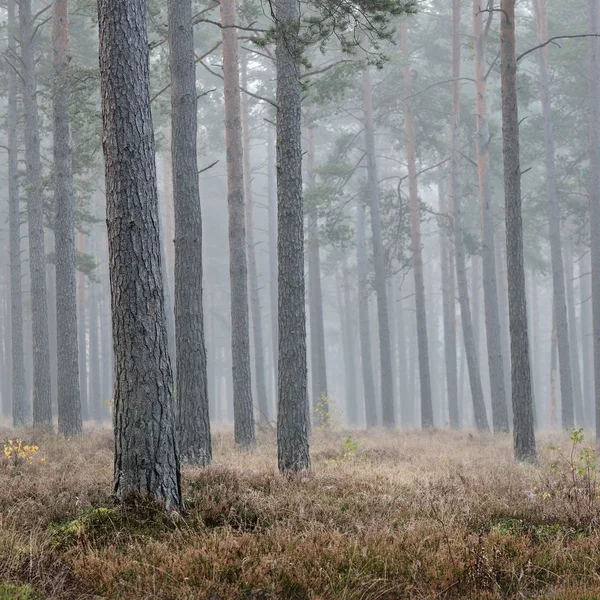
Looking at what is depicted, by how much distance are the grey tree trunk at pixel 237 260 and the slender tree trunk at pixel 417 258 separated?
10.8m

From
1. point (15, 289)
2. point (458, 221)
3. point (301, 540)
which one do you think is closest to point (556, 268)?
point (458, 221)

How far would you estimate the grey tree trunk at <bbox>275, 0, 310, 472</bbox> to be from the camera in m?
9.85

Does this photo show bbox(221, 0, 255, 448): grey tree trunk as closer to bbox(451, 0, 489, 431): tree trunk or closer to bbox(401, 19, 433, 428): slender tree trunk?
bbox(451, 0, 489, 431): tree trunk

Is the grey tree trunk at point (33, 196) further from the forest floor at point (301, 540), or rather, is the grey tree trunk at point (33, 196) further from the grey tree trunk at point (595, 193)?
the grey tree trunk at point (595, 193)

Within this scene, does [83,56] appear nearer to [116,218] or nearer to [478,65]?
[478,65]

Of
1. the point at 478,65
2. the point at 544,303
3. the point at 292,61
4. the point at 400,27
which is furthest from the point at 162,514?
the point at 544,303

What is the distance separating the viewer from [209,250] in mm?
Answer: 51594

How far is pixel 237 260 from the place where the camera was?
15711 mm

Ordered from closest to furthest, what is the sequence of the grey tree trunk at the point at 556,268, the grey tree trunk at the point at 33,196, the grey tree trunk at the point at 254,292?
the grey tree trunk at the point at 33,196 → the grey tree trunk at the point at 556,268 → the grey tree trunk at the point at 254,292

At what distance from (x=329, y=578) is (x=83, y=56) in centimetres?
2250

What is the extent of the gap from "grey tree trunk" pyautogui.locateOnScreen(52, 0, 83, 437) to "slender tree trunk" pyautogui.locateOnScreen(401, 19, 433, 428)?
42.8 ft

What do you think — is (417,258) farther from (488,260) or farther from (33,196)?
(33,196)

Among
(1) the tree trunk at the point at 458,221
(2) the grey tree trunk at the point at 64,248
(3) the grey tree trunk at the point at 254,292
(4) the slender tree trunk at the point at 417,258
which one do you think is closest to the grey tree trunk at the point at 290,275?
(2) the grey tree trunk at the point at 64,248

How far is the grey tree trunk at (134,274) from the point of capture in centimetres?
641
